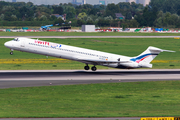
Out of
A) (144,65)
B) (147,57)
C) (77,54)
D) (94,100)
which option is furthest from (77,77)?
(94,100)

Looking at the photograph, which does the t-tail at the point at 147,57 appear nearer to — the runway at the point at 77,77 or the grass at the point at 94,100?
the runway at the point at 77,77

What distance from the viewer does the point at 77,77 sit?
46.5 m

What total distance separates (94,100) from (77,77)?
15.0m

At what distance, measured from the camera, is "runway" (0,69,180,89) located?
136ft

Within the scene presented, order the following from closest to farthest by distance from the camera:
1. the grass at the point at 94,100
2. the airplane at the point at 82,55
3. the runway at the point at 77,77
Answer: the grass at the point at 94,100
the runway at the point at 77,77
the airplane at the point at 82,55

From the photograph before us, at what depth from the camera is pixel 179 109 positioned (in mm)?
28234

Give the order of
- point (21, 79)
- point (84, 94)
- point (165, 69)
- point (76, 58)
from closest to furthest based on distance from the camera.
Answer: point (84, 94), point (21, 79), point (76, 58), point (165, 69)

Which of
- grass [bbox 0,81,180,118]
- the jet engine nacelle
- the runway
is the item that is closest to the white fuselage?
the jet engine nacelle

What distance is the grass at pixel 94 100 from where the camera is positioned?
26594 mm

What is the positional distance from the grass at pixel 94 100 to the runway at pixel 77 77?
326cm

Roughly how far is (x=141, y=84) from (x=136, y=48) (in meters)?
53.4

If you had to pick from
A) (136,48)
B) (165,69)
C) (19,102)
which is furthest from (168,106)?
(136,48)

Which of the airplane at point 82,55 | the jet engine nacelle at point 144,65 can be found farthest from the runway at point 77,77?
the airplane at point 82,55

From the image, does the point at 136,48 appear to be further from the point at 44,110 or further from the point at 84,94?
the point at 44,110
